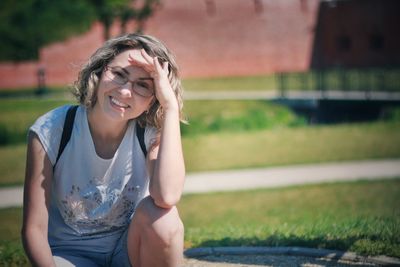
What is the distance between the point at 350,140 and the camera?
40.3 feet

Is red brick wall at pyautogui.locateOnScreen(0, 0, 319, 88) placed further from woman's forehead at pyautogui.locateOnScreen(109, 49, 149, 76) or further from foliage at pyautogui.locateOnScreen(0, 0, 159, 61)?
woman's forehead at pyautogui.locateOnScreen(109, 49, 149, 76)

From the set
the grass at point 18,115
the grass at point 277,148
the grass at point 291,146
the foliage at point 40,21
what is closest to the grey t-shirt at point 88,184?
the grass at point 277,148

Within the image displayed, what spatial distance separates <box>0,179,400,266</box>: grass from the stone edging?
0.13 metres

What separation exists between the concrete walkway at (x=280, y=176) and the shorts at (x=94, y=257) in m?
5.36

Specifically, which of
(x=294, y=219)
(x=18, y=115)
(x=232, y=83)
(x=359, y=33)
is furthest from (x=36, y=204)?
(x=359, y=33)

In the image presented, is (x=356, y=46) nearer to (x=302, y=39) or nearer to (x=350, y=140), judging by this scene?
(x=302, y=39)

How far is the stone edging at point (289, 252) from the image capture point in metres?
3.69

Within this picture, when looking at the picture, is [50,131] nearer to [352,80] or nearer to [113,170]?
[113,170]

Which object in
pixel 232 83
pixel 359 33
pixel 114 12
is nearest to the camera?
pixel 114 12

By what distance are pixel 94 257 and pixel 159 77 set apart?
92cm

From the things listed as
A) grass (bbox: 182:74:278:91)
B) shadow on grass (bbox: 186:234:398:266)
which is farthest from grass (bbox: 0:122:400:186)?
grass (bbox: 182:74:278:91)

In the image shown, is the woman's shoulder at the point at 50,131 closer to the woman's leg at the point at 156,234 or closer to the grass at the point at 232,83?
the woman's leg at the point at 156,234

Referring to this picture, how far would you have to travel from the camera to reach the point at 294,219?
649cm

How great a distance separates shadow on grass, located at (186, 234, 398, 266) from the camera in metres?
3.75
